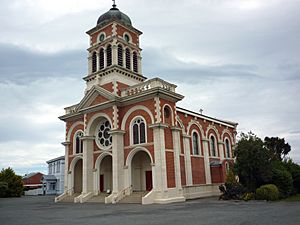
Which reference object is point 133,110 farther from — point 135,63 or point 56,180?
point 56,180

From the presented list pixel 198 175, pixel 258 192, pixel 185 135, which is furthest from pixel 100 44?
pixel 258 192

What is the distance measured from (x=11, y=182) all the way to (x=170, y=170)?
1254 inches

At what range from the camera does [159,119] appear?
23.8 m

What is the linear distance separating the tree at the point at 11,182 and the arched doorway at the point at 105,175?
21483 mm

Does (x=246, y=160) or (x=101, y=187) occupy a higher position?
(x=246, y=160)

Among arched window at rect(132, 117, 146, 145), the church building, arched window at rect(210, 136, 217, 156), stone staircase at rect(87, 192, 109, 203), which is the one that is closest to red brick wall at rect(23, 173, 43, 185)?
A: the church building

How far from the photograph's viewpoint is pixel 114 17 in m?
31.9

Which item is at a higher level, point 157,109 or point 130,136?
point 157,109

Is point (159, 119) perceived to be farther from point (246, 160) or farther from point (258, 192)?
point (258, 192)

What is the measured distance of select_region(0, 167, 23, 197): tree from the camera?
43.2 m

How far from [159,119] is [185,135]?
20.8ft

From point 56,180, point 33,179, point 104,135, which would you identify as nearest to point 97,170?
point 104,135

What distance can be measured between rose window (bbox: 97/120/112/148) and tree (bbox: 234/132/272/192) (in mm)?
12146

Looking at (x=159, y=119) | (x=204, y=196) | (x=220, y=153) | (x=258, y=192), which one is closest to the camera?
(x=258, y=192)
